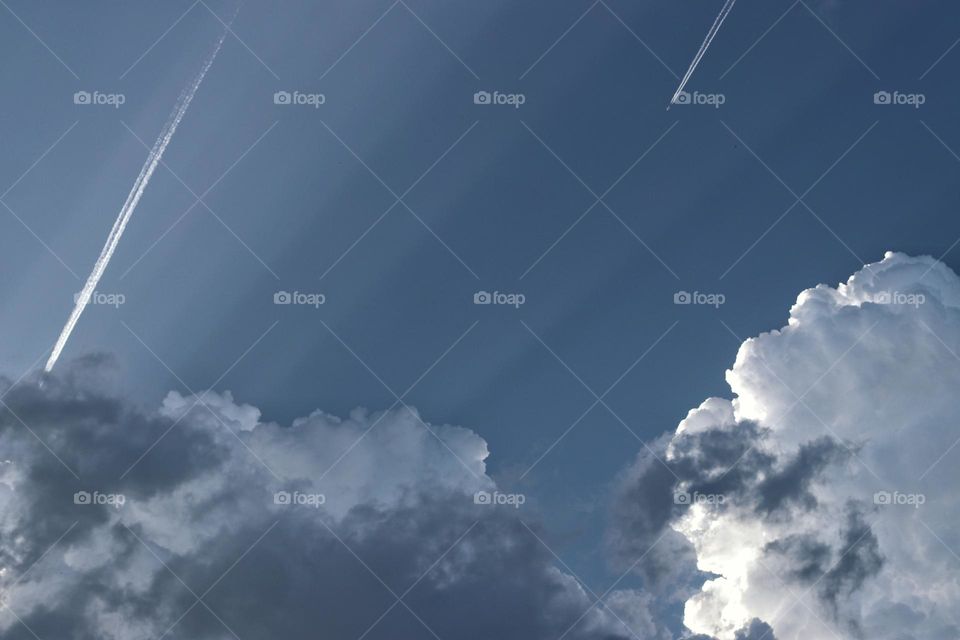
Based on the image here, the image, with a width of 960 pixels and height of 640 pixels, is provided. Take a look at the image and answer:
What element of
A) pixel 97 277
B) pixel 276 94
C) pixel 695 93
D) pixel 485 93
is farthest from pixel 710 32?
pixel 97 277

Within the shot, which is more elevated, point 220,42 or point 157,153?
point 220,42

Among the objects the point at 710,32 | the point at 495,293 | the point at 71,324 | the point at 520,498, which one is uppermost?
the point at 710,32

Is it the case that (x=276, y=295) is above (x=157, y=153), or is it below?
below

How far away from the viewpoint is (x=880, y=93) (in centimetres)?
8406

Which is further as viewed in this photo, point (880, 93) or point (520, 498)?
point (880, 93)

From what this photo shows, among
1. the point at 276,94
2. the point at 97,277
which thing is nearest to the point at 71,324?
the point at 97,277

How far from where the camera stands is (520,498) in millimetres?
78688

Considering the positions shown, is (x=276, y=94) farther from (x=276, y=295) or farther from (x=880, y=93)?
(x=880, y=93)

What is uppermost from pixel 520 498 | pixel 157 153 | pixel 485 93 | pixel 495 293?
pixel 485 93

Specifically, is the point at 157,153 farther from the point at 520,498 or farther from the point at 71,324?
the point at 520,498

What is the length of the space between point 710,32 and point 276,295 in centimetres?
4661

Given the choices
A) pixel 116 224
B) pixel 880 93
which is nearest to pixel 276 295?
pixel 116 224

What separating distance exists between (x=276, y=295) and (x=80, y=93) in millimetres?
24257

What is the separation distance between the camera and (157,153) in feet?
274
